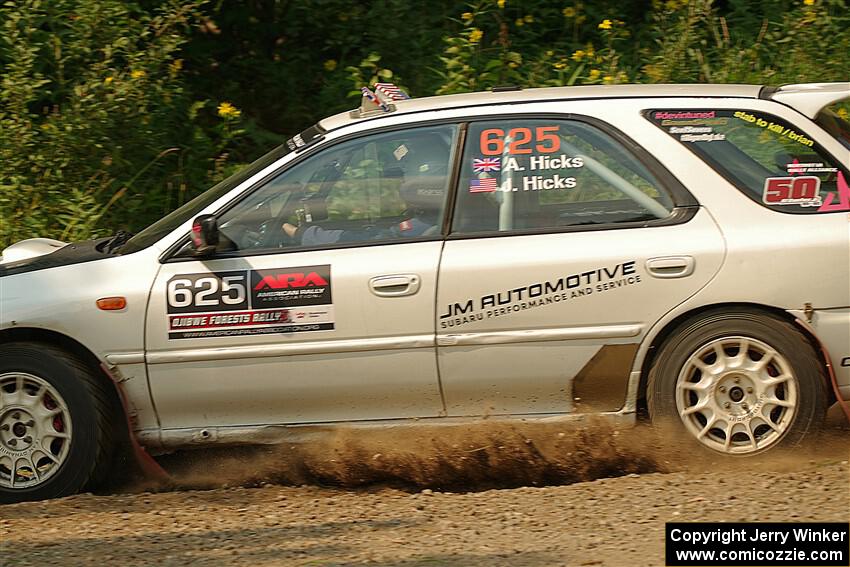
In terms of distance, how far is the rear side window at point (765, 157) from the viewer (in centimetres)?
492

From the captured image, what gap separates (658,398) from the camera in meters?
4.91

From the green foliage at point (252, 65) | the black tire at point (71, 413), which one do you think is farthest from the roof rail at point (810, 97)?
the green foliage at point (252, 65)

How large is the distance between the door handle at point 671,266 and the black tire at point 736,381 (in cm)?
22

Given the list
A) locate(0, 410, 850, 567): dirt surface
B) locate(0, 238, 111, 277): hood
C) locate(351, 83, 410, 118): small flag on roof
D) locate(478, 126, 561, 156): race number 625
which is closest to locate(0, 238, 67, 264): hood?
locate(0, 238, 111, 277): hood

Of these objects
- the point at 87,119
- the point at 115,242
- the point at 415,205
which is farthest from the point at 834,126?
the point at 87,119

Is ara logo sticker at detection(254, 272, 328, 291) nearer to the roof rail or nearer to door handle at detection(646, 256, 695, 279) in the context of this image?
door handle at detection(646, 256, 695, 279)

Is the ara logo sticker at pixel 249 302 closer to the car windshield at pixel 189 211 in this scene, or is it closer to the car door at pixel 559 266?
the car windshield at pixel 189 211

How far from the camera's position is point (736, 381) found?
486 cm

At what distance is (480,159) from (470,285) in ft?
1.94

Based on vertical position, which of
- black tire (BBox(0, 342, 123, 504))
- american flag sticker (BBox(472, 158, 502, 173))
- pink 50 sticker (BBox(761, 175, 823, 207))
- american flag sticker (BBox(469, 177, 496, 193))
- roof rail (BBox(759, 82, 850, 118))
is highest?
roof rail (BBox(759, 82, 850, 118))

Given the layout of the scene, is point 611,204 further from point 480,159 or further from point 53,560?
point 53,560

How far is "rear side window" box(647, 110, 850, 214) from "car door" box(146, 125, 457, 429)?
108cm

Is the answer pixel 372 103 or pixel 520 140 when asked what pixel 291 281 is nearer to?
pixel 372 103

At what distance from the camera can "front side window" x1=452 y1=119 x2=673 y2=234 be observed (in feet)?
16.4
